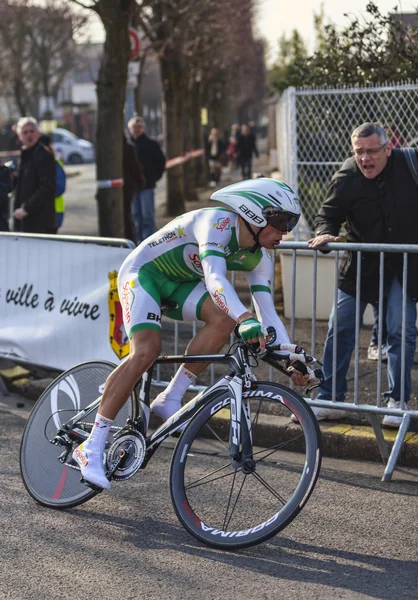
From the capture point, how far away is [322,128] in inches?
430

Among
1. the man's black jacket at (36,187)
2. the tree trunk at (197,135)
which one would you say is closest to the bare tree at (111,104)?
the man's black jacket at (36,187)

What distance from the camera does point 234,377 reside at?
4625 millimetres

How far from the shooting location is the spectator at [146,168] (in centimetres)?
1505

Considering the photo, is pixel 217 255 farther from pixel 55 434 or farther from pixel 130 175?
pixel 130 175

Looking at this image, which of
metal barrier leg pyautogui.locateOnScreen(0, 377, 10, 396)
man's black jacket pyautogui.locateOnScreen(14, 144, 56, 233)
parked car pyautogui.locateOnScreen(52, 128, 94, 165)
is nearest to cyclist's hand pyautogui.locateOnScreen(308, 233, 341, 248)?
metal barrier leg pyautogui.locateOnScreen(0, 377, 10, 396)

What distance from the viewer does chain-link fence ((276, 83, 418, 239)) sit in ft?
33.6

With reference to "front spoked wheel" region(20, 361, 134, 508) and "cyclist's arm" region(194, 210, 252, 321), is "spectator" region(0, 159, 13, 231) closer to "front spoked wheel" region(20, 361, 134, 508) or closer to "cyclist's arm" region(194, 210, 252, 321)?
"front spoked wheel" region(20, 361, 134, 508)

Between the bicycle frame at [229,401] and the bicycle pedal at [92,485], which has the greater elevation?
the bicycle frame at [229,401]

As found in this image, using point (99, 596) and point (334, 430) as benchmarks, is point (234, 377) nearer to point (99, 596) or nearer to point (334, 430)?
point (99, 596)

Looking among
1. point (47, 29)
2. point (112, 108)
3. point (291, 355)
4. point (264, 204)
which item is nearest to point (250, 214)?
point (264, 204)

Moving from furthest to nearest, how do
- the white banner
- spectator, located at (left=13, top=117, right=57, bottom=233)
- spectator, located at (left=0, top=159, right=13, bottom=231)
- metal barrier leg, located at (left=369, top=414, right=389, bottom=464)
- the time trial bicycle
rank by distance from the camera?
spectator, located at (left=0, top=159, right=13, bottom=231), spectator, located at (left=13, top=117, right=57, bottom=233), the white banner, metal barrier leg, located at (left=369, top=414, right=389, bottom=464), the time trial bicycle

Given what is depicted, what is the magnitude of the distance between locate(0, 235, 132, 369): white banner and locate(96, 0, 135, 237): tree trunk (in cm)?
480

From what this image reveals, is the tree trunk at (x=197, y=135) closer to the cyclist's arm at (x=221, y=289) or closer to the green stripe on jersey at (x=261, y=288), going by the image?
the green stripe on jersey at (x=261, y=288)

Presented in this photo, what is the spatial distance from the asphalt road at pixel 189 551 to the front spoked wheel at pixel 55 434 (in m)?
0.10
